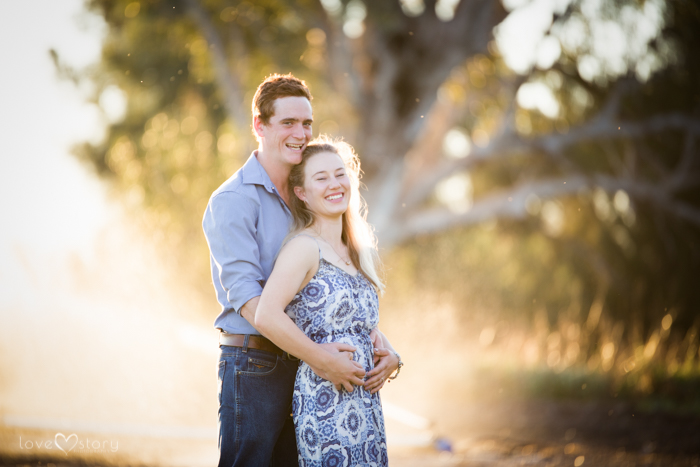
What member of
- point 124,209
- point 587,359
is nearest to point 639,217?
point 587,359

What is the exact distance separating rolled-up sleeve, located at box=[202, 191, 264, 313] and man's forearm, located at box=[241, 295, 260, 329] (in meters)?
0.02

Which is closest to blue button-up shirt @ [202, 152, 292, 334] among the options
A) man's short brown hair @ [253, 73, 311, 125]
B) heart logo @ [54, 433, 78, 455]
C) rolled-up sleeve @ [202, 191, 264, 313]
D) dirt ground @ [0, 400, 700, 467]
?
rolled-up sleeve @ [202, 191, 264, 313]

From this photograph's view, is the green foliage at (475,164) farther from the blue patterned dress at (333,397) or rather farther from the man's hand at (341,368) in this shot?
the man's hand at (341,368)

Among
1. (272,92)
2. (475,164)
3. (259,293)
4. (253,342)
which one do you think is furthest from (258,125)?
(475,164)

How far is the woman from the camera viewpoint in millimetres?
2361

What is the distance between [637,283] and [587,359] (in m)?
2.59

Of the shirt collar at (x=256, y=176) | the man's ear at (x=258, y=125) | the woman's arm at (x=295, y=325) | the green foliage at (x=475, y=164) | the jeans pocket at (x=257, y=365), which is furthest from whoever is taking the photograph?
the green foliage at (x=475, y=164)

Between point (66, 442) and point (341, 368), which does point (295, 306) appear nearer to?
point (341, 368)

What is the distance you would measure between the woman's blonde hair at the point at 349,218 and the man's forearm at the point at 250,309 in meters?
0.34

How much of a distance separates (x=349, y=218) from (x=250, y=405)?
0.89 meters

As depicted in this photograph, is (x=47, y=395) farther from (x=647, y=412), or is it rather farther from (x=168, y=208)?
(x=647, y=412)

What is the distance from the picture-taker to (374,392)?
256 cm

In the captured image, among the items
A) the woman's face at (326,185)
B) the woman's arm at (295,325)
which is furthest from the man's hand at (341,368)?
the woman's face at (326,185)

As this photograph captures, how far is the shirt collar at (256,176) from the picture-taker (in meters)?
2.61
